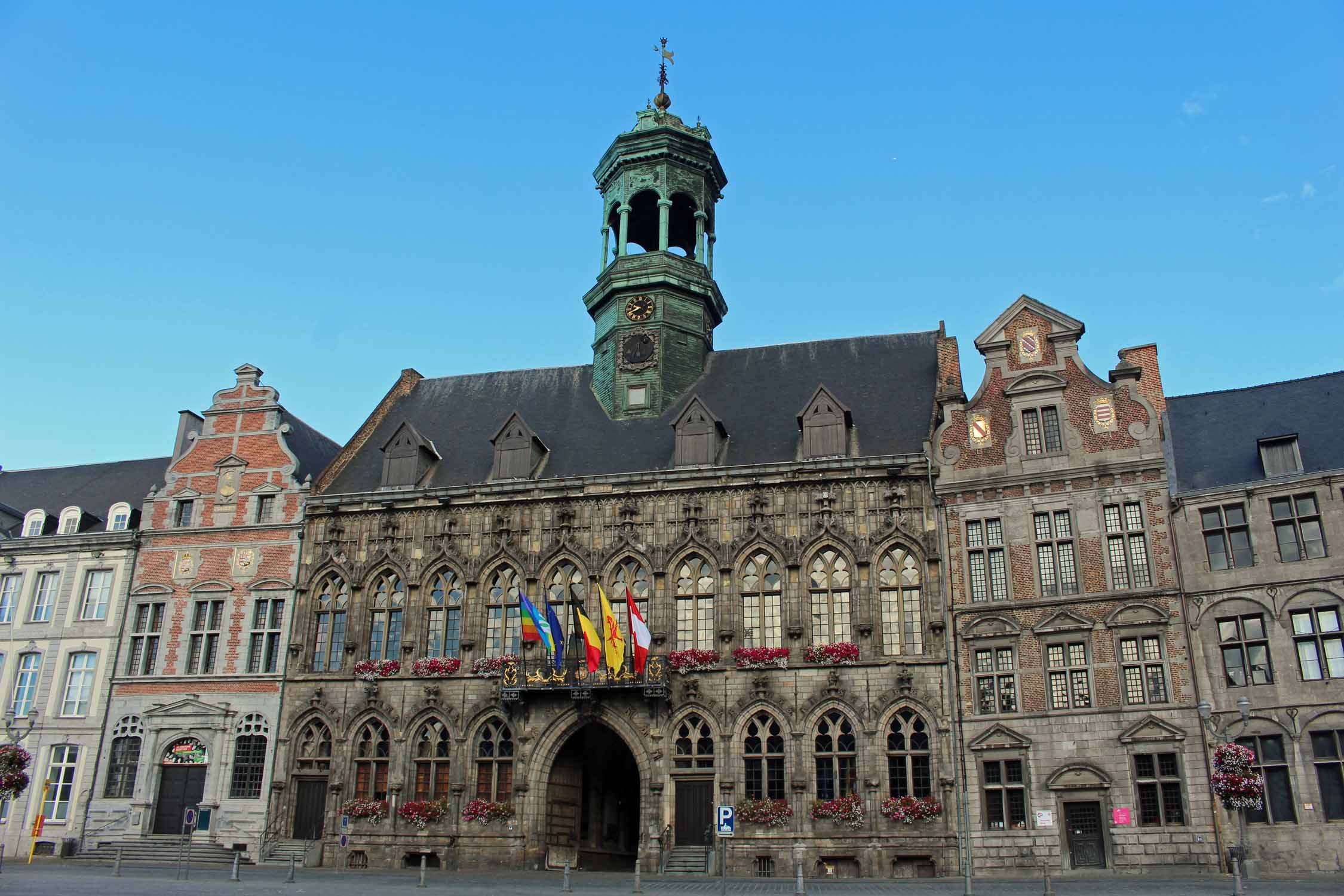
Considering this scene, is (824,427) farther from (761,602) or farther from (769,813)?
(769,813)

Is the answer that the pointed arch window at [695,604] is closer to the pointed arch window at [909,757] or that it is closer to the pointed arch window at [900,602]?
the pointed arch window at [900,602]

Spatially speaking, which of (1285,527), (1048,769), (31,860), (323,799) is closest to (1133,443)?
(1285,527)

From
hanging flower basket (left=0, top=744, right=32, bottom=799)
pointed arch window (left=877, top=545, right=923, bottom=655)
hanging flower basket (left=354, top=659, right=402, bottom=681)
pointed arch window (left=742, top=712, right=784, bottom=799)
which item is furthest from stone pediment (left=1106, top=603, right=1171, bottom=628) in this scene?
hanging flower basket (left=0, top=744, right=32, bottom=799)

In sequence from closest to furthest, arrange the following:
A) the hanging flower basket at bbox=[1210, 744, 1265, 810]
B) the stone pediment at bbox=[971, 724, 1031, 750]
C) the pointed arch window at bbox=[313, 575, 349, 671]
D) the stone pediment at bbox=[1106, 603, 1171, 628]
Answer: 1. the hanging flower basket at bbox=[1210, 744, 1265, 810]
2. the stone pediment at bbox=[1106, 603, 1171, 628]
3. the stone pediment at bbox=[971, 724, 1031, 750]
4. the pointed arch window at bbox=[313, 575, 349, 671]

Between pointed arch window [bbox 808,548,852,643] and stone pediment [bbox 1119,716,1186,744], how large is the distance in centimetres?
806

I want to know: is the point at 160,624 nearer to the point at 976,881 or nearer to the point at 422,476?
the point at 422,476

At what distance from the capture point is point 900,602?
3400 cm

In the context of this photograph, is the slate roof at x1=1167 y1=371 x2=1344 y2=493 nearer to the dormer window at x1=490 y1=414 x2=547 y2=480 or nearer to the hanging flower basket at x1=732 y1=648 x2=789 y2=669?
the hanging flower basket at x1=732 y1=648 x2=789 y2=669

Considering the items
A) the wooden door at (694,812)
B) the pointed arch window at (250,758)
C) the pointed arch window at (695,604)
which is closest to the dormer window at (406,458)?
the pointed arch window at (250,758)

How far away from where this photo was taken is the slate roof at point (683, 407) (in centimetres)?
3796

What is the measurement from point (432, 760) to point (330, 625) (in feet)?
19.8

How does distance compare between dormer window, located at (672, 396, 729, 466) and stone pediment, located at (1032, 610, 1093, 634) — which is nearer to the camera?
stone pediment, located at (1032, 610, 1093, 634)

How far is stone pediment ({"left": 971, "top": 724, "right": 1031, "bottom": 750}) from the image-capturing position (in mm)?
31422

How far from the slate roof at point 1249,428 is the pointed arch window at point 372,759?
1006 inches
